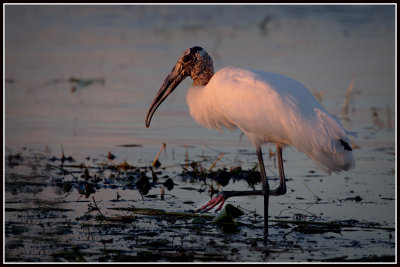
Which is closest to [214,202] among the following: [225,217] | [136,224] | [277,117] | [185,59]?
[225,217]

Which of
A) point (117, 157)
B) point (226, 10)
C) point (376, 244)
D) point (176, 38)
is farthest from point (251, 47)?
point (376, 244)

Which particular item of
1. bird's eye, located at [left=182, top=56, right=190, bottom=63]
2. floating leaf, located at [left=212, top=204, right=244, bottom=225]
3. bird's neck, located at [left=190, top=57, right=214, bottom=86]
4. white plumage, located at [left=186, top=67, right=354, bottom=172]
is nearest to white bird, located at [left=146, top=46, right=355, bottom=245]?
white plumage, located at [left=186, top=67, right=354, bottom=172]

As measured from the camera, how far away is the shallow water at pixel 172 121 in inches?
229

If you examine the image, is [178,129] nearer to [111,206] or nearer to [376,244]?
[111,206]

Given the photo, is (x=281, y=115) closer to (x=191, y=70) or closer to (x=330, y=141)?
(x=330, y=141)

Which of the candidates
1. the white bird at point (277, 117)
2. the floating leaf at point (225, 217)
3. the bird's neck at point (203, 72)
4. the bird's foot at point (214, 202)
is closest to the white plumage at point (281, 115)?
the white bird at point (277, 117)

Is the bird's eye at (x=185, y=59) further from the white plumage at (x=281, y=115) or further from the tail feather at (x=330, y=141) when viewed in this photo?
the tail feather at (x=330, y=141)

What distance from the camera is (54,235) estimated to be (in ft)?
18.8

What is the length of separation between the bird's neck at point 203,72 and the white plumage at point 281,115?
1.57ft

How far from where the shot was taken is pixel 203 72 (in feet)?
24.1

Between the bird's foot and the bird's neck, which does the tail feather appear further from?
the bird's neck

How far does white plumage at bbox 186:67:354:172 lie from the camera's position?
6.31 metres

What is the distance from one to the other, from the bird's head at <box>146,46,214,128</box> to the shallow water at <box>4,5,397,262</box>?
2.99 feet

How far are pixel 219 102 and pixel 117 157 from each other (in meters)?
2.07
